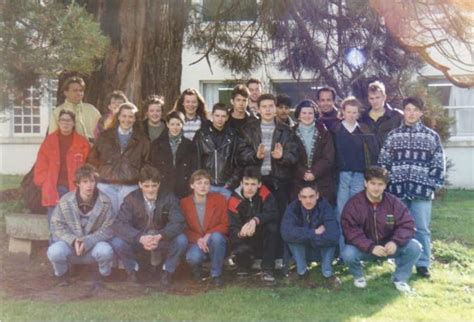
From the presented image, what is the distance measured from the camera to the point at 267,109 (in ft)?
18.5

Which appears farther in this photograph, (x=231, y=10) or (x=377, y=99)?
(x=231, y=10)

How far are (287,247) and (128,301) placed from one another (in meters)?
1.55

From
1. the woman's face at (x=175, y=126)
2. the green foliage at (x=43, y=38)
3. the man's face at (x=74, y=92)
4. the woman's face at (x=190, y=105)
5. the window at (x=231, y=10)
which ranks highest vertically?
the window at (x=231, y=10)

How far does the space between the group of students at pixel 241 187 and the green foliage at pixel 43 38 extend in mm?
1147

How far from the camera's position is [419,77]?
29.9 ft

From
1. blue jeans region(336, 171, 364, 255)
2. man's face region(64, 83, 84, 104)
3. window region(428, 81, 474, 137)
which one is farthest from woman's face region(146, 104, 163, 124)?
window region(428, 81, 474, 137)

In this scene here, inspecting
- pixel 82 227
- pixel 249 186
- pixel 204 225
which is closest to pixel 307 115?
pixel 249 186

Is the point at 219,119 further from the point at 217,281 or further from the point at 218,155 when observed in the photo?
the point at 217,281

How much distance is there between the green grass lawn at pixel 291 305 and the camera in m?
4.49

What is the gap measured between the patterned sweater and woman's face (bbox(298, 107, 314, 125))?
2.43 ft

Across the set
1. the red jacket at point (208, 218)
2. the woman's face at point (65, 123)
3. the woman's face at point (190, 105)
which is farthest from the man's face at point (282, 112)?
the woman's face at point (65, 123)

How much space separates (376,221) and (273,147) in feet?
3.80

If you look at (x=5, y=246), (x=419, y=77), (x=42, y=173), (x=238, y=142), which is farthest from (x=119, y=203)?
(x=419, y=77)

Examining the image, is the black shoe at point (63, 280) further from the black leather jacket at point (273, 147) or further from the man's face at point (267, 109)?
the man's face at point (267, 109)
